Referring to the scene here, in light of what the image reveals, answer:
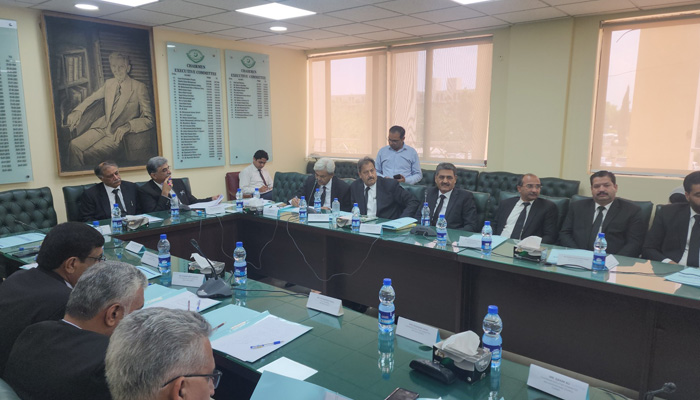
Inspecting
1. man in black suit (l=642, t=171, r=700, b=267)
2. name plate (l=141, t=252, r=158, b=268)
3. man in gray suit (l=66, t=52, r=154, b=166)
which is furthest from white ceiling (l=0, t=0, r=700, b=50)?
name plate (l=141, t=252, r=158, b=268)

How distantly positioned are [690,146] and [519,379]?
463cm

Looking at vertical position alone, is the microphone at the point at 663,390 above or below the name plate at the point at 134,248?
above

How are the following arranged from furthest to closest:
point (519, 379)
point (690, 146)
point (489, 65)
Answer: point (489, 65) < point (690, 146) < point (519, 379)

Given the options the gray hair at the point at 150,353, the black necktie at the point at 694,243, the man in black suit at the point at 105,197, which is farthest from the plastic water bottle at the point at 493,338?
the man in black suit at the point at 105,197

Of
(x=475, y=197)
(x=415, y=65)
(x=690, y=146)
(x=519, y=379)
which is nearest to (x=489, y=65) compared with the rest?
(x=415, y=65)

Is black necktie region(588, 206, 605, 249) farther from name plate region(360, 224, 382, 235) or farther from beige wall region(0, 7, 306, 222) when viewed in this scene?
beige wall region(0, 7, 306, 222)

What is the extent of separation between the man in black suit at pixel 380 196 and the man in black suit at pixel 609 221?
135 cm

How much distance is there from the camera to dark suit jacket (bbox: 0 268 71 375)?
149cm

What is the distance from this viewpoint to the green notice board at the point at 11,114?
4.30 m

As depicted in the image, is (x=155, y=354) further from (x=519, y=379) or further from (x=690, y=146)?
(x=690, y=146)

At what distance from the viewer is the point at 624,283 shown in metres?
2.06

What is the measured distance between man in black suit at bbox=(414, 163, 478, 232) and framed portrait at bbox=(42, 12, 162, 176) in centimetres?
386

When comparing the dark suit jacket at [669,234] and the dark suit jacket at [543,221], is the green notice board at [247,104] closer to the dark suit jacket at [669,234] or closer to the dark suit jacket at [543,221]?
the dark suit jacket at [543,221]

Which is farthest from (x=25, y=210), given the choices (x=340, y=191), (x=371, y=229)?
(x=371, y=229)
